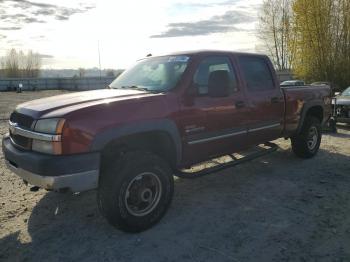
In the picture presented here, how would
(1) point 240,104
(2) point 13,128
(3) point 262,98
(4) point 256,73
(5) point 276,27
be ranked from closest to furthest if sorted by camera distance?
(2) point 13,128 < (1) point 240,104 < (3) point 262,98 < (4) point 256,73 < (5) point 276,27

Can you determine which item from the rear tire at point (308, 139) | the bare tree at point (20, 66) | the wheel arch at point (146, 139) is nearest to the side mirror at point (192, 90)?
the wheel arch at point (146, 139)

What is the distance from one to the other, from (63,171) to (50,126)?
460 mm

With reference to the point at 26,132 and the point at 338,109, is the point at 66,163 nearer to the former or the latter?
the point at 26,132

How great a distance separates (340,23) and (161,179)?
21.8 m

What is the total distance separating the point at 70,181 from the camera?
11.5 ft

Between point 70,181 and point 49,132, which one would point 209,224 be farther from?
point 49,132

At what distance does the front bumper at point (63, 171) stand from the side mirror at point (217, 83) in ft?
5.51

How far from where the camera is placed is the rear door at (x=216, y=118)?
15.1ft

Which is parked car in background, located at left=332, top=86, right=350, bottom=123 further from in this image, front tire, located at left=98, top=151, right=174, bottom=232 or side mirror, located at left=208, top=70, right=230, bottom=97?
front tire, located at left=98, top=151, right=174, bottom=232

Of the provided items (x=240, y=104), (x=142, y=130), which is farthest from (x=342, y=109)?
(x=142, y=130)

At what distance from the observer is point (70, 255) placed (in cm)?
361

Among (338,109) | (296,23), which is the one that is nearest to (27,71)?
(296,23)

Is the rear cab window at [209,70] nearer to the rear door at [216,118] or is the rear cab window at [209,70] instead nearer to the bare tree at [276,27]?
the rear door at [216,118]

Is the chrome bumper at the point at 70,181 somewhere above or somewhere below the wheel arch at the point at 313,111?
below
